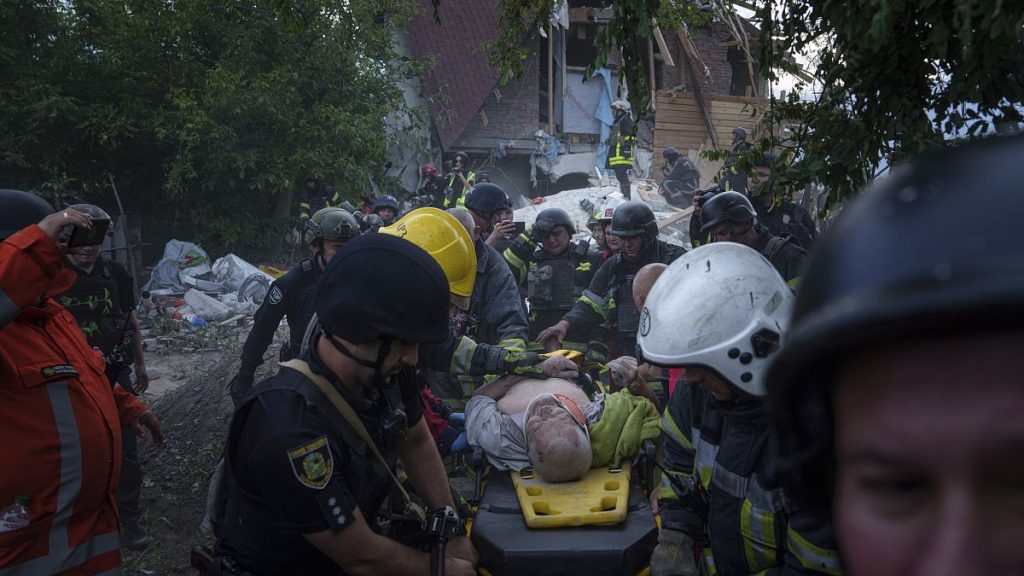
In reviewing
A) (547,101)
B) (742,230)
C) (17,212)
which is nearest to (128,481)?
(17,212)

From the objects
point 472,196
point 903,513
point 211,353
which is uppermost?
point 903,513

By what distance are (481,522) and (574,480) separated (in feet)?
1.93

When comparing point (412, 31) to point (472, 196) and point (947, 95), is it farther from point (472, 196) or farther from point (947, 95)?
point (947, 95)

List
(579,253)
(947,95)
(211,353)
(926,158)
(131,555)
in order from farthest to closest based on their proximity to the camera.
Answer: (211,353) → (579,253) → (131,555) → (947,95) → (926,158)

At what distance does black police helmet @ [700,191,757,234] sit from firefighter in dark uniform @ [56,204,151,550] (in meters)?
4.02

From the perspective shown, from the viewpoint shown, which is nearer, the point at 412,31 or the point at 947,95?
the point at 947,95

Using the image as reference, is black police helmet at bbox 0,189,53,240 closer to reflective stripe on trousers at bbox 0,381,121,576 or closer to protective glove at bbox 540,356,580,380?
reflective stripe on trousers at bbox 0,381,121,576

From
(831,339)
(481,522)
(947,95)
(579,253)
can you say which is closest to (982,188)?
(831,339)

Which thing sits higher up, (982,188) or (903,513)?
(982,188)

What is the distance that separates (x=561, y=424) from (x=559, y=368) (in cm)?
75

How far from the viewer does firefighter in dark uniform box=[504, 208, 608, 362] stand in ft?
22.7

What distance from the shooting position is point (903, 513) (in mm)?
729

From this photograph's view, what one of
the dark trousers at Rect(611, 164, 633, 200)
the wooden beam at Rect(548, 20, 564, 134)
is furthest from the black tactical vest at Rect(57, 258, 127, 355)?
the wooden beam at Rect(548, 20, 564, 134)

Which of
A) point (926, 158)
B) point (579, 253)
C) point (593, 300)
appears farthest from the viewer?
point (579, 253)
